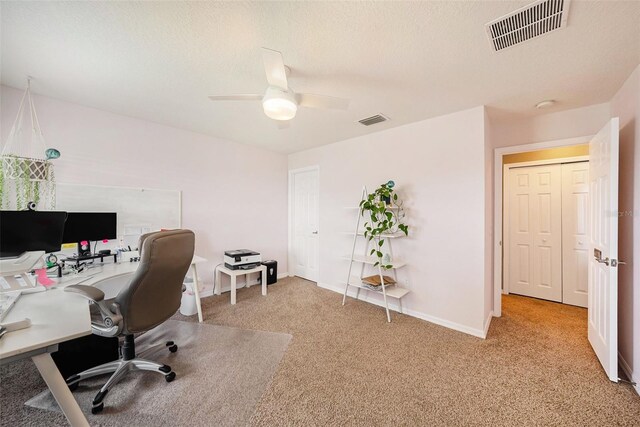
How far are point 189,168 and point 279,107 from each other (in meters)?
2.40

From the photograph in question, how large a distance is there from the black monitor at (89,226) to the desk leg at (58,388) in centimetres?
174

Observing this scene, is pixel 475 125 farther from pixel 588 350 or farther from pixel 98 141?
pixel 98 141

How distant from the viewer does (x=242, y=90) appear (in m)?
2.23

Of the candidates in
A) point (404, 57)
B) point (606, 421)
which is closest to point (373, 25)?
point (404, 57)

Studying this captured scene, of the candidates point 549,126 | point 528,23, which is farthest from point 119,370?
point 549,126

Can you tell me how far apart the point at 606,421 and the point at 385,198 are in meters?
2.33

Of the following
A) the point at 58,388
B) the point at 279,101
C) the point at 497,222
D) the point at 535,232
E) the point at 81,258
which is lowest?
the point at 58,388

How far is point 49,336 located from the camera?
3.43 ft

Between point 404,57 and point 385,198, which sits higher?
point 404,57

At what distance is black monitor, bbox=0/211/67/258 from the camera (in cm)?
172

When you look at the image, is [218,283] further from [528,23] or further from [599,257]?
[599,257]

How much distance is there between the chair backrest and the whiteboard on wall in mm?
1617

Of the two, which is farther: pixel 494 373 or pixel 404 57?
pixel 494 373

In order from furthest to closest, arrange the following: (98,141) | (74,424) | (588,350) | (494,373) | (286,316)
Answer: (286,316) → (98,141) → (588,350) → (494,373) → (74,424)
